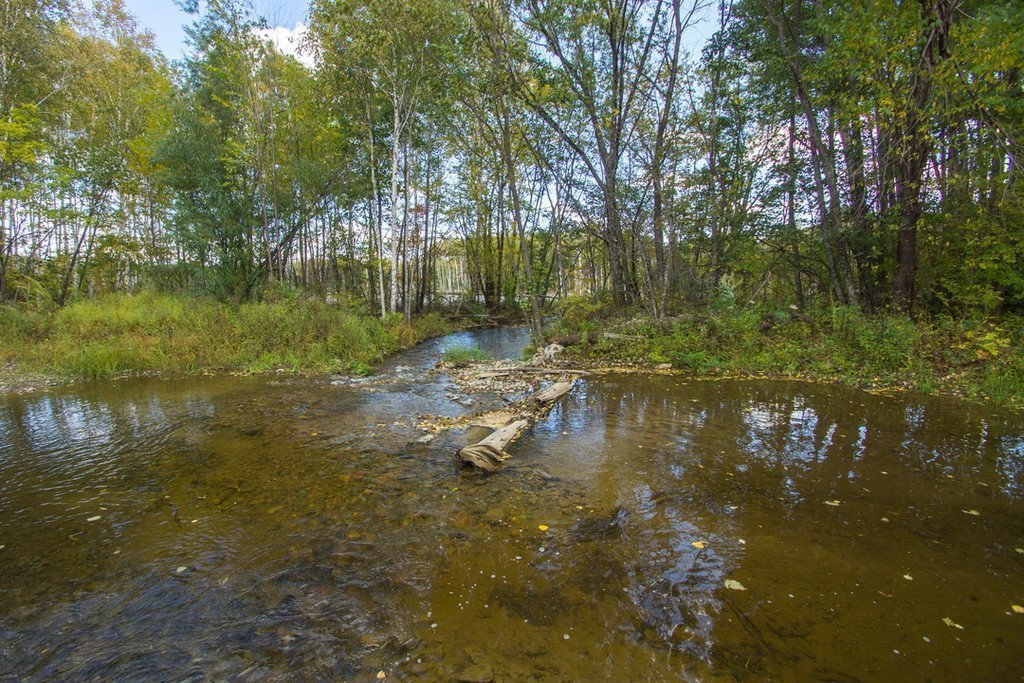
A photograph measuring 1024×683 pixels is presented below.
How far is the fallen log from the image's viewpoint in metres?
4.57

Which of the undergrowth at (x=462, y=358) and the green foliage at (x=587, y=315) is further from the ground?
the green foliage at (x=587, y=315)

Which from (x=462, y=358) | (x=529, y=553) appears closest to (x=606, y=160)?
(x=462, y=358)

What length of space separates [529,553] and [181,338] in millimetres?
12682

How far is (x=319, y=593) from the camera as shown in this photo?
271 cm

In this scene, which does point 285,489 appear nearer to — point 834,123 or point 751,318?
point 751,318

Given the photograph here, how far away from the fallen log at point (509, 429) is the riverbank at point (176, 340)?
5.32m

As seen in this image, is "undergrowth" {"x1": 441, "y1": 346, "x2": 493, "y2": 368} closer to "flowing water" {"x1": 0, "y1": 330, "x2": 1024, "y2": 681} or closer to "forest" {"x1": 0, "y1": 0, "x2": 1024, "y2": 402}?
"forest" {"x1": 0, "y1": 0, "x2": 1024, "y2": 402}

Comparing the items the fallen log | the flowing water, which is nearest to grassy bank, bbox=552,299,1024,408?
the flowing water

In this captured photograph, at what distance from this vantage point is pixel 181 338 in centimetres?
1163

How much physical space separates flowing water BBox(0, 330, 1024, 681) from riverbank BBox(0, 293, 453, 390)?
5204mm

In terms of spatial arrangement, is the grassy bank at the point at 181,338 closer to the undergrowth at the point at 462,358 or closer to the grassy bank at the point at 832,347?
the undergrowth at the point at 462,358

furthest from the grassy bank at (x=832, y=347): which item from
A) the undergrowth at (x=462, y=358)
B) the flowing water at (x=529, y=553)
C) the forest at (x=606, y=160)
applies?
the undergrowth at (x=462, y=358)

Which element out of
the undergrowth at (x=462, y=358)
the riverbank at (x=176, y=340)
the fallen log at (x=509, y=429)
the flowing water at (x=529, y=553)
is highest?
the riverbank at (x=176, y=340)

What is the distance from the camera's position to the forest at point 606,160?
766 centimetres
